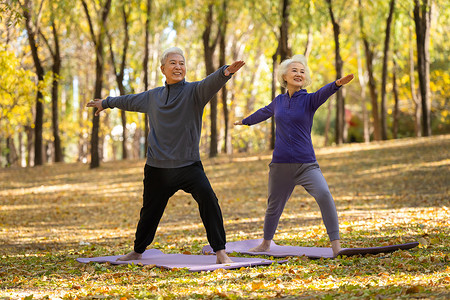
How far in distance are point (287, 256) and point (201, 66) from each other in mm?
31584

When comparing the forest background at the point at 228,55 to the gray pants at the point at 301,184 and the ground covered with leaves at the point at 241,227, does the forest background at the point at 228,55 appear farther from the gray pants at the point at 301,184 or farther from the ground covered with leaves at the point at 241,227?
the gray pants at the point at 301,184

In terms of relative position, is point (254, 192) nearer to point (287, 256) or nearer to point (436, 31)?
point (287, 256)

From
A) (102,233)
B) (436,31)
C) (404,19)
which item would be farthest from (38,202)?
(436,31)

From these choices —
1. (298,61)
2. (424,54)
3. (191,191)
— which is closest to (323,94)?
(298,61)

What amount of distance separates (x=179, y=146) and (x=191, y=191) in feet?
1.53

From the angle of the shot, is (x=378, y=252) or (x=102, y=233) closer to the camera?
(x=378, y=252)

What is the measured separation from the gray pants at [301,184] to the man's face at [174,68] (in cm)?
135

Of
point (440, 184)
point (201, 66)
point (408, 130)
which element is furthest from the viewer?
point (201, 66)

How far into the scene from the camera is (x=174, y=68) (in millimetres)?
6027

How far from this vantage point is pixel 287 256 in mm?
6250

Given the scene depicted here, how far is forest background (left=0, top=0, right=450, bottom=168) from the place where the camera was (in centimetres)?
2147

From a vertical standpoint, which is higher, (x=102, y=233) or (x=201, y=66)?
(x=201, y=66)

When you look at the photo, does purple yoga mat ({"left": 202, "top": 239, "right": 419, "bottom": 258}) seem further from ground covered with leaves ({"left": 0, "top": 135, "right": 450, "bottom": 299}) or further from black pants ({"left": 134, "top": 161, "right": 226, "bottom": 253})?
black pants ({"left": 134, "top": 161, "right": 226, "bottom": 253})

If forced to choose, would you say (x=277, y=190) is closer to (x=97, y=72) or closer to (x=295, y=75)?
(x=295, y=75)
